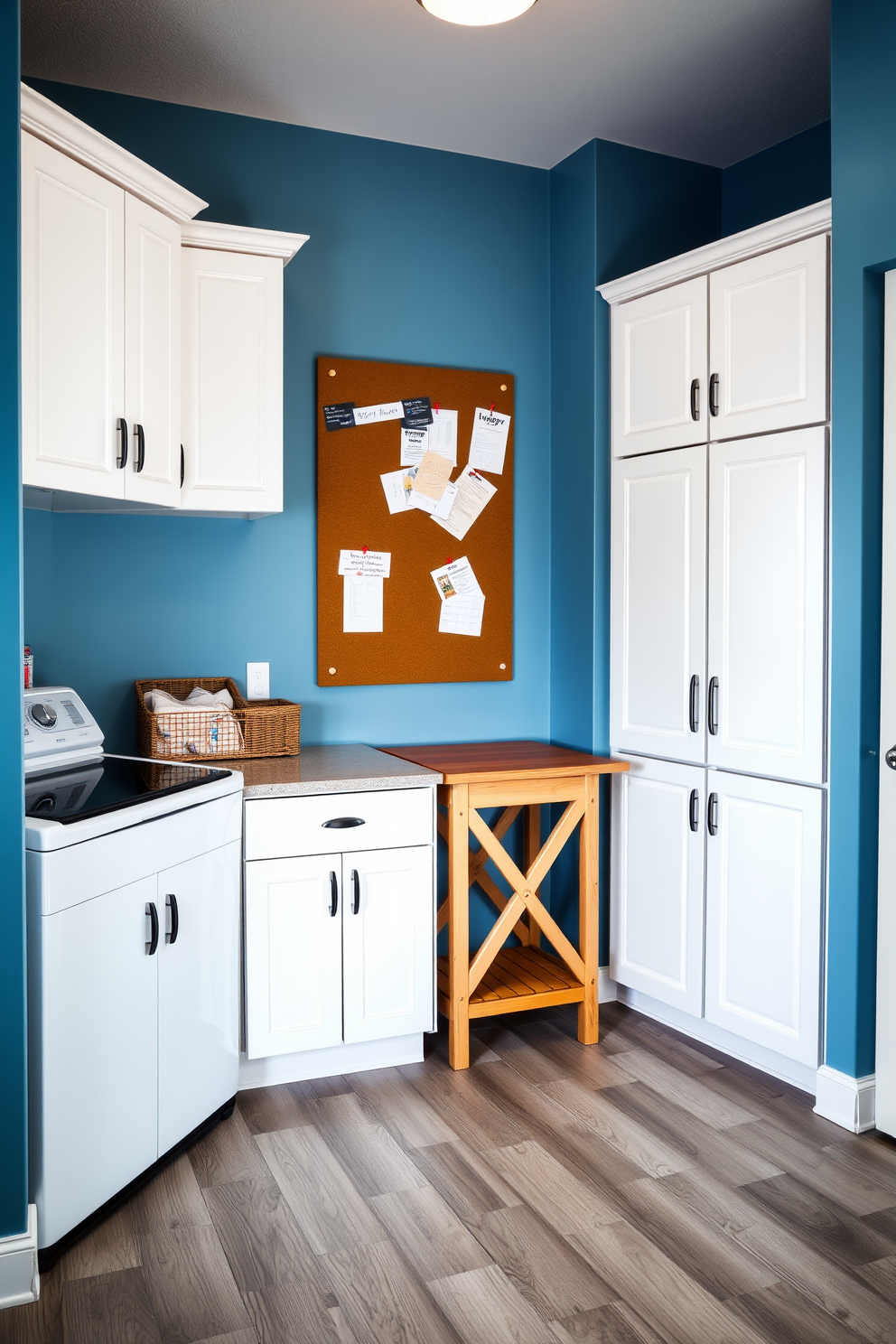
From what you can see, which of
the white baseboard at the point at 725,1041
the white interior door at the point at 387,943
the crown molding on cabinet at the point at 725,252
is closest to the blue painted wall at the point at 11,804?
the white interior door at the point at 387,943

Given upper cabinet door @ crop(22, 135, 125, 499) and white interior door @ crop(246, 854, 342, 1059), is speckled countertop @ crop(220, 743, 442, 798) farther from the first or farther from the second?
upper cabinet door @ crop(22, 135, 125, 499)

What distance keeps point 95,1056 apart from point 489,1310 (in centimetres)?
88

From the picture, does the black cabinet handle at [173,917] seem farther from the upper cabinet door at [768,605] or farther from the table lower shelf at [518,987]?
the upper cabinet door at [768,605]

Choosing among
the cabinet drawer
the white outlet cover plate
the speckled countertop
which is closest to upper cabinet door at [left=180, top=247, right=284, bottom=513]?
the white outlet cover plate

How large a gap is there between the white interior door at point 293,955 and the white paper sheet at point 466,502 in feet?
4.16

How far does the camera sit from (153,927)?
7.02ft

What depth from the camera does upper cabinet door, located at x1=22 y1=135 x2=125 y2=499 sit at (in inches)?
84.0

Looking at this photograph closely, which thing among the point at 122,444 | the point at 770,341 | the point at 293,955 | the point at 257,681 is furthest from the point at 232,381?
the point at 293,955

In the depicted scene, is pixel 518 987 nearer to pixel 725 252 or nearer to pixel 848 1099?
pixel 848 1099

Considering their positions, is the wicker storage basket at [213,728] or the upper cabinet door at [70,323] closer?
the upper cabinet door at [70,323]

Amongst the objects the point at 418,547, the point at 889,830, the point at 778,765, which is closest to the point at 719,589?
the point at 778,765

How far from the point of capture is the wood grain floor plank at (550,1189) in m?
2.07

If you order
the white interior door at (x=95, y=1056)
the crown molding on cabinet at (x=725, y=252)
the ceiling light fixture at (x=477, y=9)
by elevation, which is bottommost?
the white interior door at (x=95, y=1056)

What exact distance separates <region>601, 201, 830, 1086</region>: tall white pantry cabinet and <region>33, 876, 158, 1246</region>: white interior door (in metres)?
1.55
